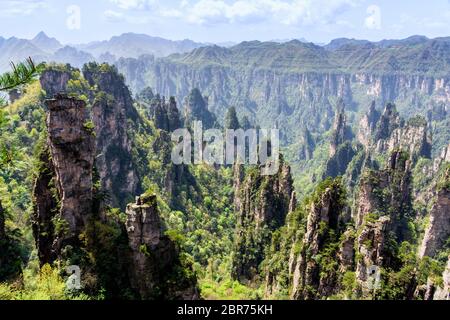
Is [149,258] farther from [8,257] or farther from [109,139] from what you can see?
[109,139]

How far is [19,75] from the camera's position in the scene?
32.3 ft

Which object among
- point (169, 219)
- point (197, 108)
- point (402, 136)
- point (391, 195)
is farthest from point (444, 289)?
point (197, 108)

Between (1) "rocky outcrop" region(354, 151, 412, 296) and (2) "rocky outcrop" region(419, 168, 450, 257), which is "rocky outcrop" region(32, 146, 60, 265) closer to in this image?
(1) "rocky outcrop" region(354, 151, 412, 296)

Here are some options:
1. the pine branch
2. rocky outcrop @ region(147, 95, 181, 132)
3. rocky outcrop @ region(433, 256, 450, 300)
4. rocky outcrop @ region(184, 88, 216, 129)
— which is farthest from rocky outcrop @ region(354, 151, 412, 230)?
rocky outcrop @ region(184, 88, 216, 129)

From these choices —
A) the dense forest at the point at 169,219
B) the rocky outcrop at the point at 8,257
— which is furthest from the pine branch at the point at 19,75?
the rocky outcrop at the point at 8,257

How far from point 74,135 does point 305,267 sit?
22.1 meters

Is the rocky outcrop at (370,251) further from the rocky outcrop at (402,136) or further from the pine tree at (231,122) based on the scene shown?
the pine tree at (231,122)

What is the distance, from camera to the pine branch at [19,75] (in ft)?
32.0

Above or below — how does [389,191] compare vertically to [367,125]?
above

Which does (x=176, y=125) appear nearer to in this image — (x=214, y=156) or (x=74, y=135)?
(x=214, y=156)

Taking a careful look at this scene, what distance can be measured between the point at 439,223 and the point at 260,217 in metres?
22.7

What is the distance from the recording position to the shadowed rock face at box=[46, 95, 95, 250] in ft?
99.6

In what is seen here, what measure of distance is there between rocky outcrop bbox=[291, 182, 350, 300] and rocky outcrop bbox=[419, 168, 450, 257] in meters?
22.6

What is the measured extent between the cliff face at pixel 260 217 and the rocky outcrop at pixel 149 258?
85.3ft
